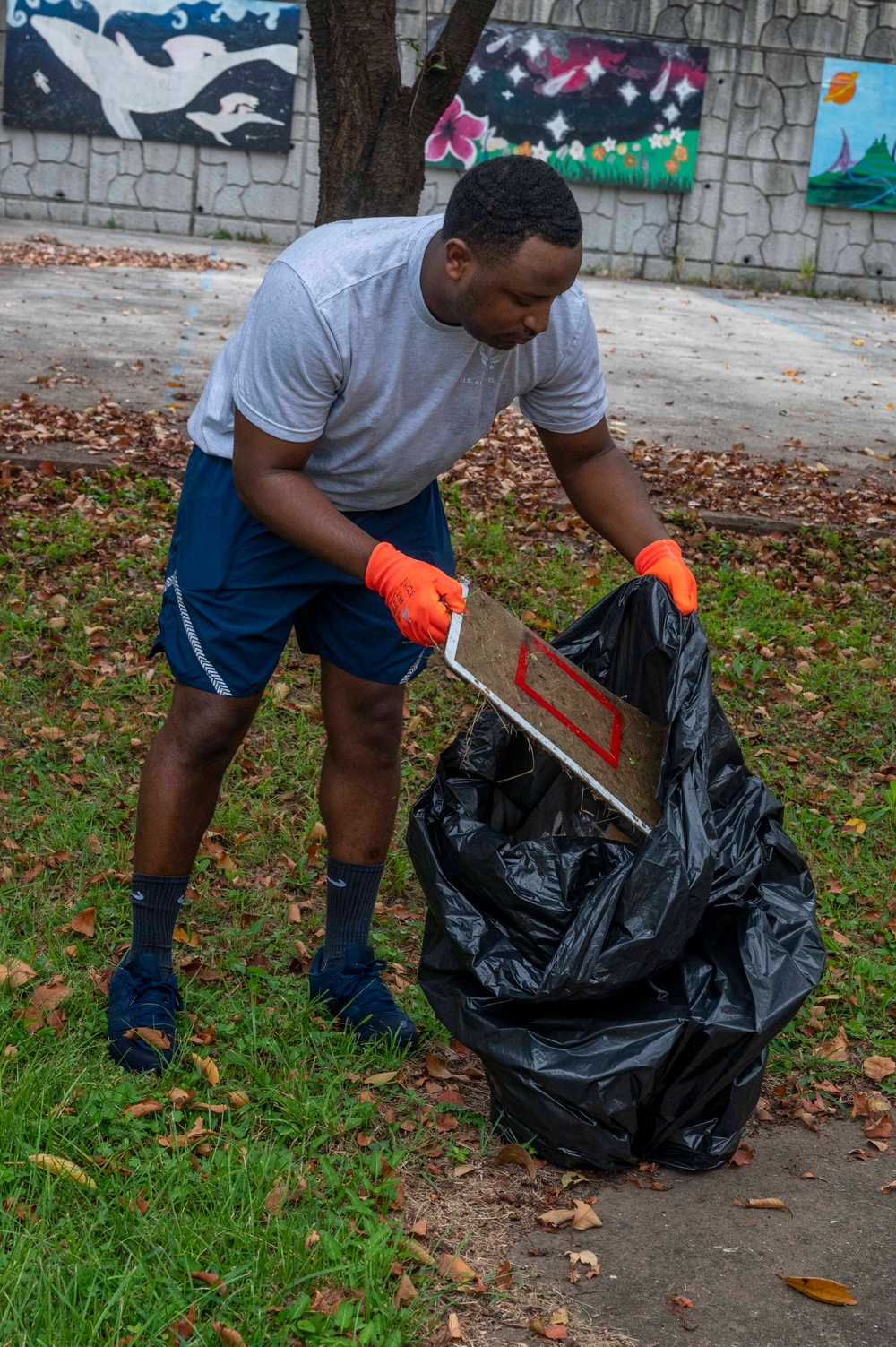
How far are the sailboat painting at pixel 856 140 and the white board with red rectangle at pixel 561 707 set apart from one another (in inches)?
585

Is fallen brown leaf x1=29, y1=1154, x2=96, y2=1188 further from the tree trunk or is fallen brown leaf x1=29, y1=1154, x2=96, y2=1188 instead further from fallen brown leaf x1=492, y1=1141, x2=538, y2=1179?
the tree trunk

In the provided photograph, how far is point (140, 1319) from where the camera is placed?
1822 mm

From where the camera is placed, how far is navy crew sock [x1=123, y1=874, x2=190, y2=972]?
2535 mm

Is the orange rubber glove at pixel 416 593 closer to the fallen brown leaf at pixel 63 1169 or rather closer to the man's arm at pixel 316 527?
the man's arm at pixel 316 527

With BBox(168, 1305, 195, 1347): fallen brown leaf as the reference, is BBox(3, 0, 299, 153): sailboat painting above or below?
above

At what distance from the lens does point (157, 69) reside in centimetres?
1479

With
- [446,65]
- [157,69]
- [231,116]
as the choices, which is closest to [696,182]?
[231,116]

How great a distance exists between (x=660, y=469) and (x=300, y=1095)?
184 inches

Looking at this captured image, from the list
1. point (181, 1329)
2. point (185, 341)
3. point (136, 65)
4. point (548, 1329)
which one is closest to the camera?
point (181, 1329)

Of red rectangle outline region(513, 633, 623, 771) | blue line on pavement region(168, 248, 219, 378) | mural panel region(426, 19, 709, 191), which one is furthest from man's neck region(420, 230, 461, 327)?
mural panel region(426, 19, 709, 191)

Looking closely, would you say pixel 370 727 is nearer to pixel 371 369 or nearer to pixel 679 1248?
pixel 371 369

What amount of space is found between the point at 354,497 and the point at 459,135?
14048 millimetres

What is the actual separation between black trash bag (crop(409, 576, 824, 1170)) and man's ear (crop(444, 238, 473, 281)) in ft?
2.46

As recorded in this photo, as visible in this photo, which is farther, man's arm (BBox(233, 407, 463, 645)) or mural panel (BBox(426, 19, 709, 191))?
mural panel (BBox(426, 19, 709, 191))
